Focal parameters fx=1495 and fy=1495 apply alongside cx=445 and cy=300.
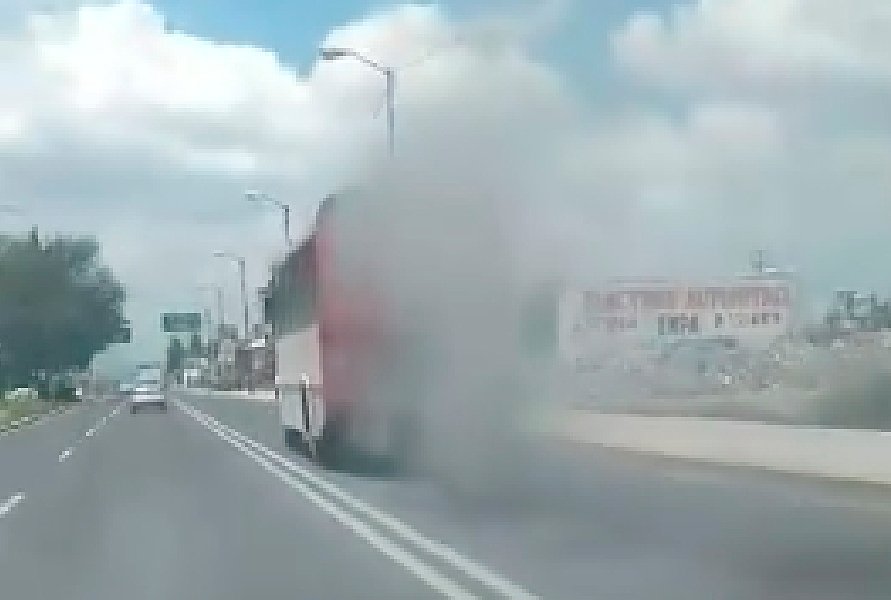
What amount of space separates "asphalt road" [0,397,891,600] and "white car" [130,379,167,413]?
5052 cm

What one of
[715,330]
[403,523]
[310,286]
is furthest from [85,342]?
[403,523]

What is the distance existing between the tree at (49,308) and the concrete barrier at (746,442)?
8321 centimetres

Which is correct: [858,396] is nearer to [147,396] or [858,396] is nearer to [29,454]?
[29,454]

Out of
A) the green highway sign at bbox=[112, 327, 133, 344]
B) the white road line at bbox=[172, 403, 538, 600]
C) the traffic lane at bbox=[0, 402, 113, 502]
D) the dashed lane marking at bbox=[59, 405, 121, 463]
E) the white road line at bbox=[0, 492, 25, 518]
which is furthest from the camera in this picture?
the green highway sign at bbox=[112, 327, 133, 344]

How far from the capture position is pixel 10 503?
21359 millimetres

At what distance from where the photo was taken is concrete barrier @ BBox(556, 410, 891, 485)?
1958 centimetres

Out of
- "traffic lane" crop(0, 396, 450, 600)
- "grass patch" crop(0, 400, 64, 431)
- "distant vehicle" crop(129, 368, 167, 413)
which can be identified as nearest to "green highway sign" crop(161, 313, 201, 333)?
"grass patch" crop(0, 400, 64, 431)

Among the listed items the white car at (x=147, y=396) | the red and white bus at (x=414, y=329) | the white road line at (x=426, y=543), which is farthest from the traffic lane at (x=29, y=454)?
the white car at (x=147, y=396)

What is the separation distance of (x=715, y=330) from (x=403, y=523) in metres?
23.8

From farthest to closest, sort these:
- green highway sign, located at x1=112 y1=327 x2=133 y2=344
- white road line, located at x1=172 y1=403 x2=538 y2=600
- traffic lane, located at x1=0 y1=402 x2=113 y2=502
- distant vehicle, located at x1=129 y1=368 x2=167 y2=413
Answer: green highway sign, located at x1=112 y1=327 x2=133 y2=344 < distant vehicle, located at x1=129 y1=368 x2=167 y2=413 < traffic lane, located at x1=0 y1=402 x2=113 y2=502 < white road line, located at x1=172 y1=403 x2=538 y2=600

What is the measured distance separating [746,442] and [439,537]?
29.8 feet

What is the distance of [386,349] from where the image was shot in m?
24.1

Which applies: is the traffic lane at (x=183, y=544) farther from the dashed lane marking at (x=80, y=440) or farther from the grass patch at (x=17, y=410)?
the grass patch at (x=17, y=410)

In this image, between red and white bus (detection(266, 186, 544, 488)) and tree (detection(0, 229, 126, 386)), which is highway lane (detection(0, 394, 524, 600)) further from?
tree (detection(0, 229, 126, 386))
